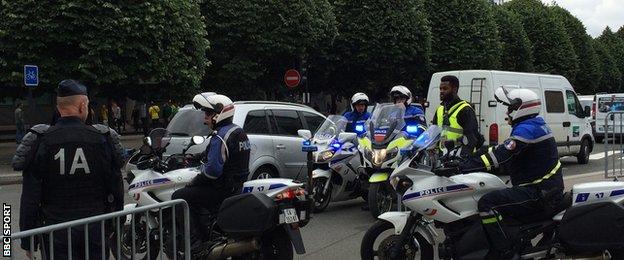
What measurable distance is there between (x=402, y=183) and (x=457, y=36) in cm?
2876

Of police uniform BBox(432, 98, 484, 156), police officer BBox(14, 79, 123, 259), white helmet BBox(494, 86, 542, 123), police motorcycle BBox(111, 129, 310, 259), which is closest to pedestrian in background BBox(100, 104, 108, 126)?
police uniform BBox(432, 98, 484, 156)

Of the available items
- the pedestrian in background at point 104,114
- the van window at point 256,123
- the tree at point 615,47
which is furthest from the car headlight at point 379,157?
the tree at point 615,47

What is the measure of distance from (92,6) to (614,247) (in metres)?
15.3

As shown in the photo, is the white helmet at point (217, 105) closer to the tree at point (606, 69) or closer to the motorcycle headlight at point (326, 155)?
the motorcycle headlight at point (326, 155)

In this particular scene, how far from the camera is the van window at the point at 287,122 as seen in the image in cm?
1070

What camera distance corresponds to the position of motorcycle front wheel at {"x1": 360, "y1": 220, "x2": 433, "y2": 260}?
18.7ft

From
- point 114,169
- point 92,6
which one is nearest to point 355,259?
point 114,169

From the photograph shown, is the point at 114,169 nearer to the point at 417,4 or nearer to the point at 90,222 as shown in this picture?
the point at 90,222

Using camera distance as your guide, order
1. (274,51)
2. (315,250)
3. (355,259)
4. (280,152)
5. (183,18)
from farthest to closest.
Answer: (274,51) < (183,18) < (280,152) < (315,250) < (355,259)

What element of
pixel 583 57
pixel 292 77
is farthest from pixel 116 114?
pixel 583 57

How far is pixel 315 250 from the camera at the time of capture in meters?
7.39

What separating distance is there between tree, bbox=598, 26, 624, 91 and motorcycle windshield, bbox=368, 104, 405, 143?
60.6 m

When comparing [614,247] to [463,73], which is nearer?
[614,247]

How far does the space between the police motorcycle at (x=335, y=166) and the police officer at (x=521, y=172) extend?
379cm
